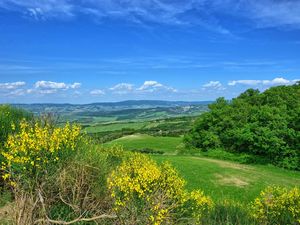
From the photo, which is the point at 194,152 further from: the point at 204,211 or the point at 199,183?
the point at 204,211

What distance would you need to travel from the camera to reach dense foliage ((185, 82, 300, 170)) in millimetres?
51594

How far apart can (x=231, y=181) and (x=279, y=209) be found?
2419cm

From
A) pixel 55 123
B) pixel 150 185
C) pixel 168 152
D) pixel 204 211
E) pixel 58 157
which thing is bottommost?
pixel 168 152

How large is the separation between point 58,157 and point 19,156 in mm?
1388

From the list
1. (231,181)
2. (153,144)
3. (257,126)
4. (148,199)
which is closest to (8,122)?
(148,199)

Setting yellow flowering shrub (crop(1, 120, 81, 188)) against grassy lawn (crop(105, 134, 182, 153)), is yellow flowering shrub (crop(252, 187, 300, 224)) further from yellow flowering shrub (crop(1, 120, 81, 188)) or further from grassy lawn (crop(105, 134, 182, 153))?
grassy lawn (crop(105, 134, 182, 153))

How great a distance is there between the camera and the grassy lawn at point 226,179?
33.1 meters

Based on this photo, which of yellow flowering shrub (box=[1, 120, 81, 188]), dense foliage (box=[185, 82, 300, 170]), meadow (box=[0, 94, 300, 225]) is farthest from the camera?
dense foliage (box=[185, 82, 300, 170])

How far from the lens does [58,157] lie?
43.4 ft

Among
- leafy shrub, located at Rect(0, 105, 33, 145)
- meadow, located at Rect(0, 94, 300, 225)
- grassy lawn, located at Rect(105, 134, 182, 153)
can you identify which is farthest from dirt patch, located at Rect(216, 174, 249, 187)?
grassy lawn, located at Rect(105, 134, 182, 153)

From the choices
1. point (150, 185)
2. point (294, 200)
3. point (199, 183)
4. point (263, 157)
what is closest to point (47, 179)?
point (150, 185)

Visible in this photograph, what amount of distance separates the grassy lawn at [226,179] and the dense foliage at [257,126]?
7520mm

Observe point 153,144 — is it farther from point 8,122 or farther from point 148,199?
point 148,199

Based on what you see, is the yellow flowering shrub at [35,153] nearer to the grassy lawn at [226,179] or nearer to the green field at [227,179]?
the green field at [227,179]
